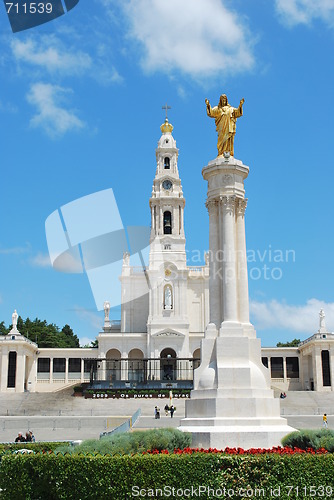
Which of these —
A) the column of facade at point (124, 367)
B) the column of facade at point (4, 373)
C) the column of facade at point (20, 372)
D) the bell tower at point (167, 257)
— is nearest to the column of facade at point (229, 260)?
the column of facade at point (124, 367)

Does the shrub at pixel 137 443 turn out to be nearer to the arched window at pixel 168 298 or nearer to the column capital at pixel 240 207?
the column capital at pixel 240 207

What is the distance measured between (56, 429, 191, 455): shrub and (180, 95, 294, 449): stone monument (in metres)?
2.04

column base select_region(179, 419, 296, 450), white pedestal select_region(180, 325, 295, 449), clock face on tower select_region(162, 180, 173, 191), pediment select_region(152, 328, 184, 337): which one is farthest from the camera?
clock face on tower select_region(162, 180, 173, 191)

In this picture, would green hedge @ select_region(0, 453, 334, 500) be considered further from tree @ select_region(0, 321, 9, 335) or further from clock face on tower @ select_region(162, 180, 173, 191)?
tree @ select_region(0, 321, 9, 335)

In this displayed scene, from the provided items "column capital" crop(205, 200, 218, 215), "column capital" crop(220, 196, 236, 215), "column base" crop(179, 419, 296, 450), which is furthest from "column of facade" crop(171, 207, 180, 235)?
"column base" crop(179, 419, 296, 450)

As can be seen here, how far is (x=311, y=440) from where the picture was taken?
57.6ft

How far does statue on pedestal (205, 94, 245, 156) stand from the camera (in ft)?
80.7

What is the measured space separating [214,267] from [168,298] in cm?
5385

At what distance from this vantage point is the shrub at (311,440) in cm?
1703

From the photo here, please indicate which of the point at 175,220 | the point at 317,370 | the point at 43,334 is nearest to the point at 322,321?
the point at 317,370

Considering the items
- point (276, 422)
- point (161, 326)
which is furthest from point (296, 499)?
point (161, 326)

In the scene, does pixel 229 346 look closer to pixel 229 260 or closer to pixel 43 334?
pixel 229 260

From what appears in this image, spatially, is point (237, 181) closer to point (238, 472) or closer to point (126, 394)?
point (238, 472)

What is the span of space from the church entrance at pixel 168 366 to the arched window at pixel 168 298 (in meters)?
5.22
